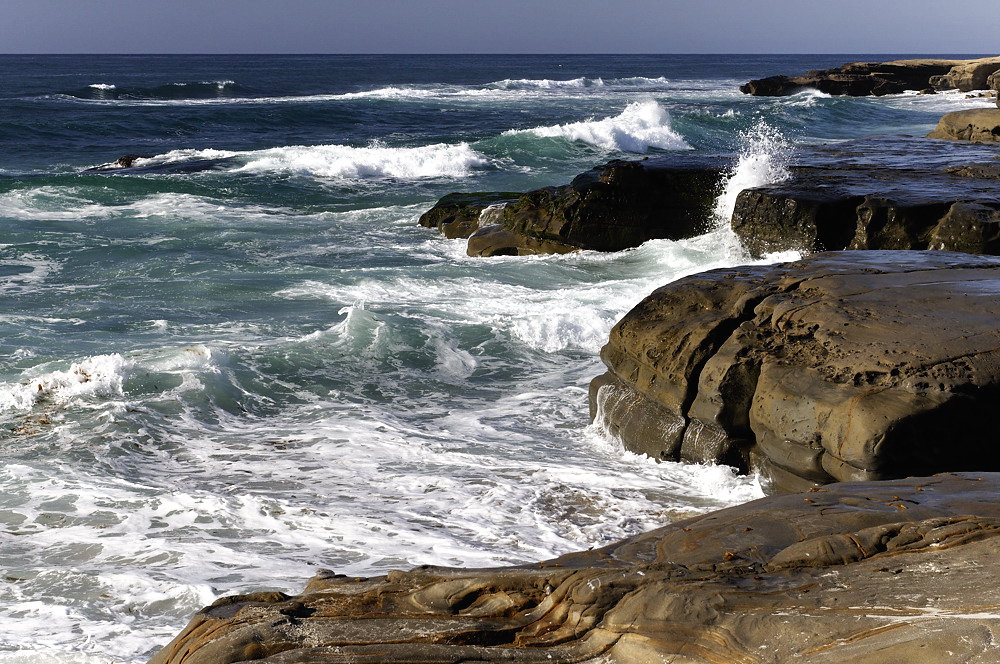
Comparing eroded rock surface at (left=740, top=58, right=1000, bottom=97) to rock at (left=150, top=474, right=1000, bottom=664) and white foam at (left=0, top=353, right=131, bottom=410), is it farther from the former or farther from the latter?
rock at (left=150, top=474, right=1000, bottom=664)

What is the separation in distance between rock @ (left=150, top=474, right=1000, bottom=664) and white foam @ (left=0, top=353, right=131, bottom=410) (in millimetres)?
4978

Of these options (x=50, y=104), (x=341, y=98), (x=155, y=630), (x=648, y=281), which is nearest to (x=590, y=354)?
(x=648, y=281)

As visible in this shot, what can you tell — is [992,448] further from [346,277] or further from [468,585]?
[346,277]

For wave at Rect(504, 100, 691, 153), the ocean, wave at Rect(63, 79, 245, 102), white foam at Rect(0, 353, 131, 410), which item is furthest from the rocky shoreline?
wave at Rect(63, 79, 245, 102)

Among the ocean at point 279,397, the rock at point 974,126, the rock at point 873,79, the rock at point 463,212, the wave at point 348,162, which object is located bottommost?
the ocean at point 279,397

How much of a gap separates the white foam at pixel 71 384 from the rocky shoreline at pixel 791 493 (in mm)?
3990

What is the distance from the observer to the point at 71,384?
7867mm

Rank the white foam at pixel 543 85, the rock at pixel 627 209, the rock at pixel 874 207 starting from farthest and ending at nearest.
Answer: the white foam at pixel 543 85 → the rock at pixel 627 209 → the rock at pixel 874 207

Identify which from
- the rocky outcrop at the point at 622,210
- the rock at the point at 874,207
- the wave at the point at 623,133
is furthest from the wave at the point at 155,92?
the rock at the point at 874,207

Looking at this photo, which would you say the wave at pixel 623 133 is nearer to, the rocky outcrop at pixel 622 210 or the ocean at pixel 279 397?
the ocean at pixel 279 397

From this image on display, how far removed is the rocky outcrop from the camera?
1280 cm

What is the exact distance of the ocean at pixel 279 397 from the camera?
17.1 feet

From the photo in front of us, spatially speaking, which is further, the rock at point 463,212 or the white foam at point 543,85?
the white foam at point 543,85

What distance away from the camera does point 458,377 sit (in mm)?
8688
